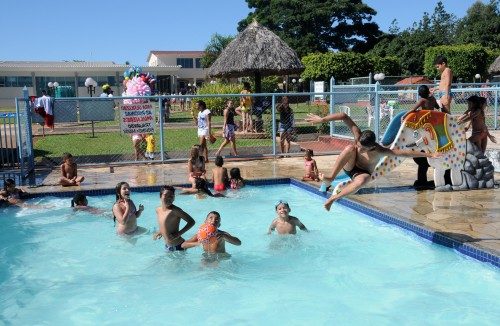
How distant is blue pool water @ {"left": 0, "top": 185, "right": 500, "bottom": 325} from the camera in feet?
19.8

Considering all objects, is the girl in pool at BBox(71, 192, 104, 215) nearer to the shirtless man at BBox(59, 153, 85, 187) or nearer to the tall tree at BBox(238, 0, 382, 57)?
the shirtless man at BBox(59, 153, 85, 187)

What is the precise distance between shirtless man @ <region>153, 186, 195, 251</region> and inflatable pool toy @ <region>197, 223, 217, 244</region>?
202 millimetres

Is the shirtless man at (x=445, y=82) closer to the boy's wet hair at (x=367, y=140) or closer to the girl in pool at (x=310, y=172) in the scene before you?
the girl in pool at (x=310, y=172)

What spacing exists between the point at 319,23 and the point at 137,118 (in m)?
51.7

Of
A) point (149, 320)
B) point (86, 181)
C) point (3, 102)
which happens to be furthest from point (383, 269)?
point (3, 102)

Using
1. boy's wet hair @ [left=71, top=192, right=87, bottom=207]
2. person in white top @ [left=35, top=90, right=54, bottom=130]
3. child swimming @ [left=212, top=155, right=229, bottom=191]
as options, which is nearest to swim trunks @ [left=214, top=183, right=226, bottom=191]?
child swimming @ [left=212, top=155, right=229, bottom=191]

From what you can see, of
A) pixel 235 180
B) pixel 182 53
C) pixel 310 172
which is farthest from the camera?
pixel 182 53

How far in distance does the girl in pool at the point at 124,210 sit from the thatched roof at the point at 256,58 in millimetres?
12264

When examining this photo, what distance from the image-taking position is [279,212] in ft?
25.1

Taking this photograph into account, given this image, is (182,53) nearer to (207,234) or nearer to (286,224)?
(286,224)

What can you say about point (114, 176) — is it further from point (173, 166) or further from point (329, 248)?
point (329, 248)

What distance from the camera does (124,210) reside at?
8.07m

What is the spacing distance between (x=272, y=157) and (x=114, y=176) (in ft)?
14.9

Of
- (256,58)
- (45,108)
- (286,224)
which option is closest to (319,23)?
(256,58)
